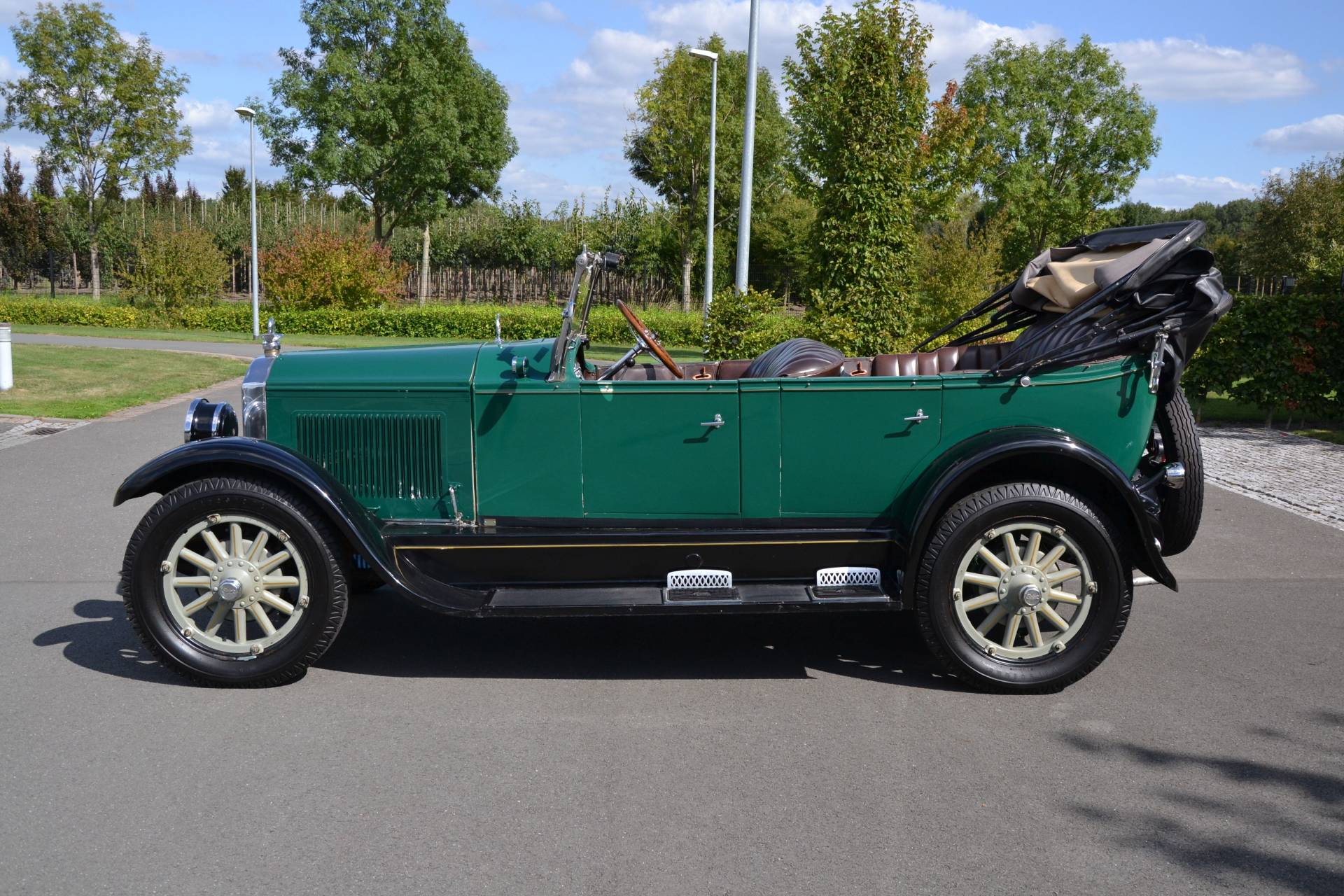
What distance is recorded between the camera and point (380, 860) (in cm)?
308

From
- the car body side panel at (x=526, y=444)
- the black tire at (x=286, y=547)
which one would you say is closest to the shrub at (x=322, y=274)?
the black tire at (x=286, y=547)

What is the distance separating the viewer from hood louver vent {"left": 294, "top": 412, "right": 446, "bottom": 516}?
4.59m

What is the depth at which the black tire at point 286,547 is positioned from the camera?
4.35 metres

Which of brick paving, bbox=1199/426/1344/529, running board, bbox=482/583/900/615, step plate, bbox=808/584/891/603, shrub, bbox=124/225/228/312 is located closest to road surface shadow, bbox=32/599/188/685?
running board, bbox=482/583/900/615

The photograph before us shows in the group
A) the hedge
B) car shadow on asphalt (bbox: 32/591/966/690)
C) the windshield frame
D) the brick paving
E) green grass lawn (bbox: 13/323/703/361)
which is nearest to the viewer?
the windshield frame

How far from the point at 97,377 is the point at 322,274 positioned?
15215 millimetres

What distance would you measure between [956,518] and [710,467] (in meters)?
1.02

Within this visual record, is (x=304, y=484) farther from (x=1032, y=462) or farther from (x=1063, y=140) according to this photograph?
(x=1063, y=140)

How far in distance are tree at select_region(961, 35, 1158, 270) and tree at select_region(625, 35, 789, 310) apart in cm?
721

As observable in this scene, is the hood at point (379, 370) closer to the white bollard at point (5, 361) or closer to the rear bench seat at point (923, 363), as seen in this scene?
the rear bench seat at point (923, 363)

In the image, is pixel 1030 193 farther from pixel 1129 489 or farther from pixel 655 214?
pixel 1129 489

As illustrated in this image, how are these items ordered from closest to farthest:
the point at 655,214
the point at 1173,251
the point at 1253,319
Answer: the point at 1173,251 → the point at 1253,319 → the point at 655,214

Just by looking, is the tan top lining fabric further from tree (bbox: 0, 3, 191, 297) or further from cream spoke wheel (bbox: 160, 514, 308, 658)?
tree (bbox: 0, 3, 191, 297)

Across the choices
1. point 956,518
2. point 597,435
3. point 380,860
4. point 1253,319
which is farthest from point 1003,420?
point 1253,319
